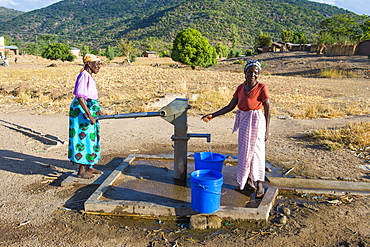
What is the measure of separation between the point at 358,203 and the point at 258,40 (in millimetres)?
65546

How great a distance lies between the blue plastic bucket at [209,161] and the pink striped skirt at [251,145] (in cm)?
30

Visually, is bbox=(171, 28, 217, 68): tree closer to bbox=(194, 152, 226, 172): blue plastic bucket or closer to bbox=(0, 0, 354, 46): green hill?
bbox=(194, 152, 226, 172): blue plastic bucket

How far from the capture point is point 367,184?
4.29 m

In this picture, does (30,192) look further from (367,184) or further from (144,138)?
(367,184)

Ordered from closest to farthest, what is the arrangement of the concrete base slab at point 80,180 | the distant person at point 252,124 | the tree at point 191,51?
1. the distant person at point 252,124
2. the concrete base slab at point 80,180
3. the tree at point 191,51

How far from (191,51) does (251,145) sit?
35446mm

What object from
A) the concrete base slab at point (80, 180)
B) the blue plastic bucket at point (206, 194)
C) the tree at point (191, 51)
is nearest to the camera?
the blue plastic bucket at point (206, 194)

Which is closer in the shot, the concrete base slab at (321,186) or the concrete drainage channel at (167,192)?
the concrete drainage channel at (167,192)

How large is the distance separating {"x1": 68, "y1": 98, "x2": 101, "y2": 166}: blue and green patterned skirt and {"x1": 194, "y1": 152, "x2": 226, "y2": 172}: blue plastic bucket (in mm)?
1382

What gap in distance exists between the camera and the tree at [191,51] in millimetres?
38156

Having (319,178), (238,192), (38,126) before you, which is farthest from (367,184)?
(38,126)

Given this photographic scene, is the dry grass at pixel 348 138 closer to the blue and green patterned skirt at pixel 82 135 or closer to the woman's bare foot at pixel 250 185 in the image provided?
the woman's bare foot at pixel 250 185

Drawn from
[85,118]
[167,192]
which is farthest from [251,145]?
[85,118]

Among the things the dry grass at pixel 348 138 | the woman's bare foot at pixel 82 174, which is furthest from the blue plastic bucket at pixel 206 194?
the dry grass at pixel 348 138
